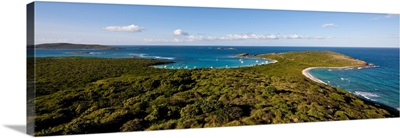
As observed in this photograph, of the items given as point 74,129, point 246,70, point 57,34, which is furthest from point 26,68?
point 246,70

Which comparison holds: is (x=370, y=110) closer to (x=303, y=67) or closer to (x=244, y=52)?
(x=303, y=67)

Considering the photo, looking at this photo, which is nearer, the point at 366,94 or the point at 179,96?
the point at 179,96

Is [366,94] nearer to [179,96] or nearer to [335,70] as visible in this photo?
[335,70]

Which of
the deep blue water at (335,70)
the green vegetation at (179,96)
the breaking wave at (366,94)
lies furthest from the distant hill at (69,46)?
the breaking wave at (366,94)

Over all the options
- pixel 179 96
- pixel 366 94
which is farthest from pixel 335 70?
pixel 179 96

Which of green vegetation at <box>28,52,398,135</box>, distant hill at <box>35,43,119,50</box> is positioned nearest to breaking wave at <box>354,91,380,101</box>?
green vegetation at <box>28,52,398,135</box>

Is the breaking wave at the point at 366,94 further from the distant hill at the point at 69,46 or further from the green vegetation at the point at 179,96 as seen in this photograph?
the distant hill at the point at 69,46

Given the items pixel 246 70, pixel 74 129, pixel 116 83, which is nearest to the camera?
pixel 74 129
